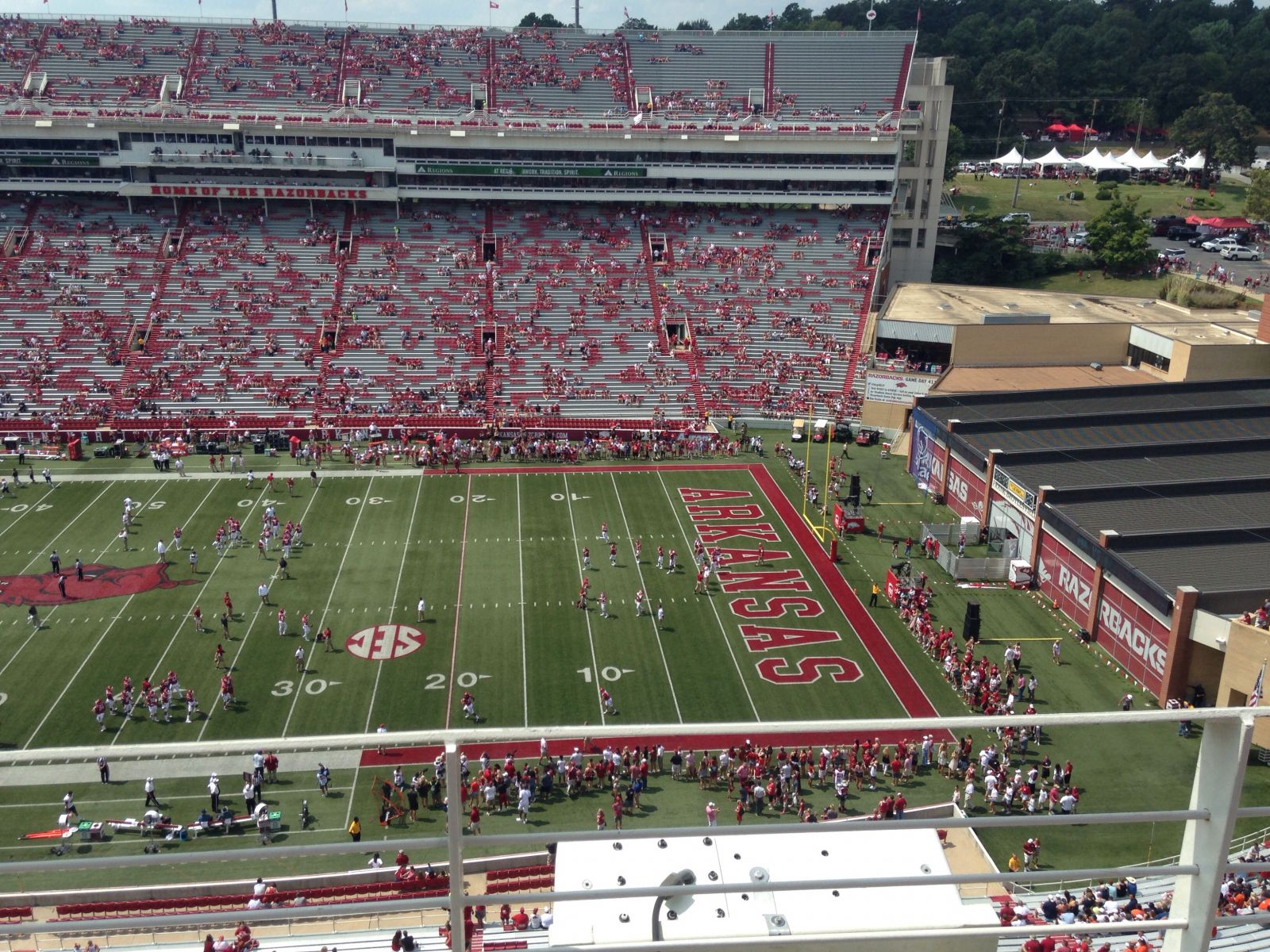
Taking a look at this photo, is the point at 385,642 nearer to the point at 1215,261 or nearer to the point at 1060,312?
the point at 1060,312

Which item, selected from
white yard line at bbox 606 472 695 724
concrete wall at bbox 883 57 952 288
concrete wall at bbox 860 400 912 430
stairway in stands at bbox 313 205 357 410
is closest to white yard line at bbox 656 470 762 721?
white yard line at bbox 606 472 695 724

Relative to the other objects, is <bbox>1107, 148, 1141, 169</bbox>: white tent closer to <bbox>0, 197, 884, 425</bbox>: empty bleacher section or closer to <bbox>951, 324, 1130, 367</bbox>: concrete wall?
<bbox>0, 197, 884, 425</bbox>: empty bleacher section

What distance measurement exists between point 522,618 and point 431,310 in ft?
87.8

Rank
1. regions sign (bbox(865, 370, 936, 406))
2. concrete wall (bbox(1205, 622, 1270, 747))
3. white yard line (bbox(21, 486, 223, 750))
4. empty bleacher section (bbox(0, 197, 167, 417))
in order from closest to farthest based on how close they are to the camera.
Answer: concrete wall (bbox(1205, 622, 1270, 747)), white yard line (bbox(21, 486, 223, 750)), regions sign (bbox(865, 370, 936, 406)), empty bleacher section (bbox(0, 197, 167, 417))

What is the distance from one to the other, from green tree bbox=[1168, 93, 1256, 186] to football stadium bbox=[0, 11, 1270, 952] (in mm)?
30823

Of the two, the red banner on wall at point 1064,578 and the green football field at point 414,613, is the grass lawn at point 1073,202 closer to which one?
the green football field at point 414,613

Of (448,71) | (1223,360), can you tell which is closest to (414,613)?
(1223,360)

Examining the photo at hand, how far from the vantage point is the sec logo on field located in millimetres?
28781

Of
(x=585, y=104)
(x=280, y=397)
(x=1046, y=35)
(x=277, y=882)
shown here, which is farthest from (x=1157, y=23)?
(x=277, y=882)

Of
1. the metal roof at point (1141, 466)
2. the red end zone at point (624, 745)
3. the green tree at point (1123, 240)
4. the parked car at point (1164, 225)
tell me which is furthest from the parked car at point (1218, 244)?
the red end zone at point (624, 745)

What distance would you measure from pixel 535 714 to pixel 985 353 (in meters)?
31.3

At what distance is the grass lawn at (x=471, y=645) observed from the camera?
2314 cm

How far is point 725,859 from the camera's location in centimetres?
453

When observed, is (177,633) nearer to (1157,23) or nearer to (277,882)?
(277,882)
